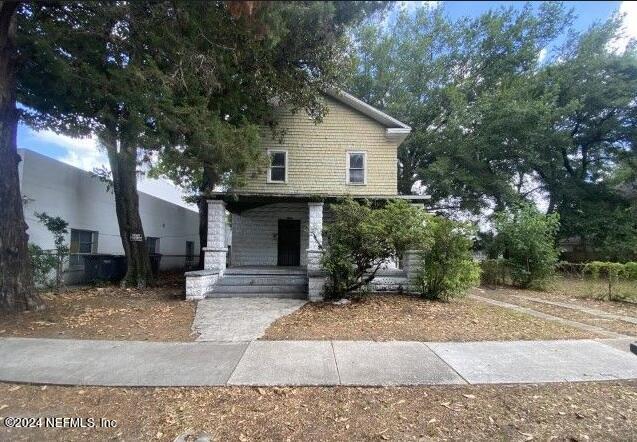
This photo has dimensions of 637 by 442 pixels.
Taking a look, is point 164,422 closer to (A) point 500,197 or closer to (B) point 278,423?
(B) point 278,423

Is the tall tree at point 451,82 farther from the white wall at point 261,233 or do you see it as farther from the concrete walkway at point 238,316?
the concrete walkway at point 238,316

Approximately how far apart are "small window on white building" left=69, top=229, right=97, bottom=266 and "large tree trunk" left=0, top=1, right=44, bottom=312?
4960 mm

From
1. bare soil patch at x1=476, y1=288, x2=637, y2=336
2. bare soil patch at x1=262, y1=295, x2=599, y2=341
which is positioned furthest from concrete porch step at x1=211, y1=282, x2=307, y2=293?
bare soil patch at x1=476, y1=288, x2=637, y2=336

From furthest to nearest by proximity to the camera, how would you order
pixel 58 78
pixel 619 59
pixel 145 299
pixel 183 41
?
pixel 619 59
pixel 145 299
pixel 58 78
pixel 183 41

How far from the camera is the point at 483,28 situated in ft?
77.7

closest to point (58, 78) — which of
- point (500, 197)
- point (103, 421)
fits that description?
point (103, 421)

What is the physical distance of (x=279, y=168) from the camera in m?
14.7

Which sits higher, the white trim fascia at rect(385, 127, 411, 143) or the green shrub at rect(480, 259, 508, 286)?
the white trim fascia at rect(385, 127, 411, 143)

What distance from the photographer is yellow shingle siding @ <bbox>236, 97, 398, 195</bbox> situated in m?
14.5

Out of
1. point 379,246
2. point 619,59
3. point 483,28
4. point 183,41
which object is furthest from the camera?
point 483,28

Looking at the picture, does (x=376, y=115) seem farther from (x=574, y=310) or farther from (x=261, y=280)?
(x=574, y=310)

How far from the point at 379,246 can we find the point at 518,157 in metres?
17.6

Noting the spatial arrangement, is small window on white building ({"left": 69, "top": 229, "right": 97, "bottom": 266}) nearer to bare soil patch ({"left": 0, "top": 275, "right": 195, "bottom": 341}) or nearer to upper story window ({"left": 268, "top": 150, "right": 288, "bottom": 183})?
bare soil patch ({"left": 0, "top": 275, "right": 195, "bottom": 341})

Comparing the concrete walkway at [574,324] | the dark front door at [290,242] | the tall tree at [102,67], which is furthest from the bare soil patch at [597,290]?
the tall tree at [102,67]
